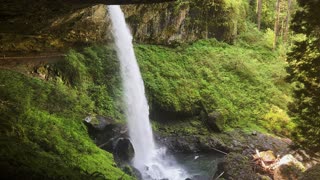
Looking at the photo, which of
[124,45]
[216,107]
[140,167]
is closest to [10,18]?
[140,167]

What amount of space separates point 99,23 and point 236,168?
9.57 metres

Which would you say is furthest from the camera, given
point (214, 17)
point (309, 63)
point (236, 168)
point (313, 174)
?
point (214, 17)

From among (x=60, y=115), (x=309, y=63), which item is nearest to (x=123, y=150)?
(x=60, y=115)

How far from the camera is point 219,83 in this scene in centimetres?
2266

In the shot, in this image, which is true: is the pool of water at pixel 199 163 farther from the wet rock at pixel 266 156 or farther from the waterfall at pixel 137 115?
the wet rock at pixel 266 156

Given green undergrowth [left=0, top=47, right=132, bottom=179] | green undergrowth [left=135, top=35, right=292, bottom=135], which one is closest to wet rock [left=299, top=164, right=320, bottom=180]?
green undergrowth [left=0, top=47, right=132, bottom=179]

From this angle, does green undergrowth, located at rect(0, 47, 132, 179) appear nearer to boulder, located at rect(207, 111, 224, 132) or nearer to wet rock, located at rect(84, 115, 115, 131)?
wet rock, located at rect(84, 115, 115, 131)

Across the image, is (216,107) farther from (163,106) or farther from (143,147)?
(143,147)

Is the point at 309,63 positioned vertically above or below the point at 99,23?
below

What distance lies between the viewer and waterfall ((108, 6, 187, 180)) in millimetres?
14734

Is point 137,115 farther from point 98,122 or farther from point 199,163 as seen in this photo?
point 199,163

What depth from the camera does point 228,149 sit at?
17.2 meters

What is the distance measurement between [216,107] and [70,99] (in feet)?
30.2

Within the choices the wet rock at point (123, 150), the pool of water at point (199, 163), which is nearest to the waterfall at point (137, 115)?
the pool of water at point (199, 163)
